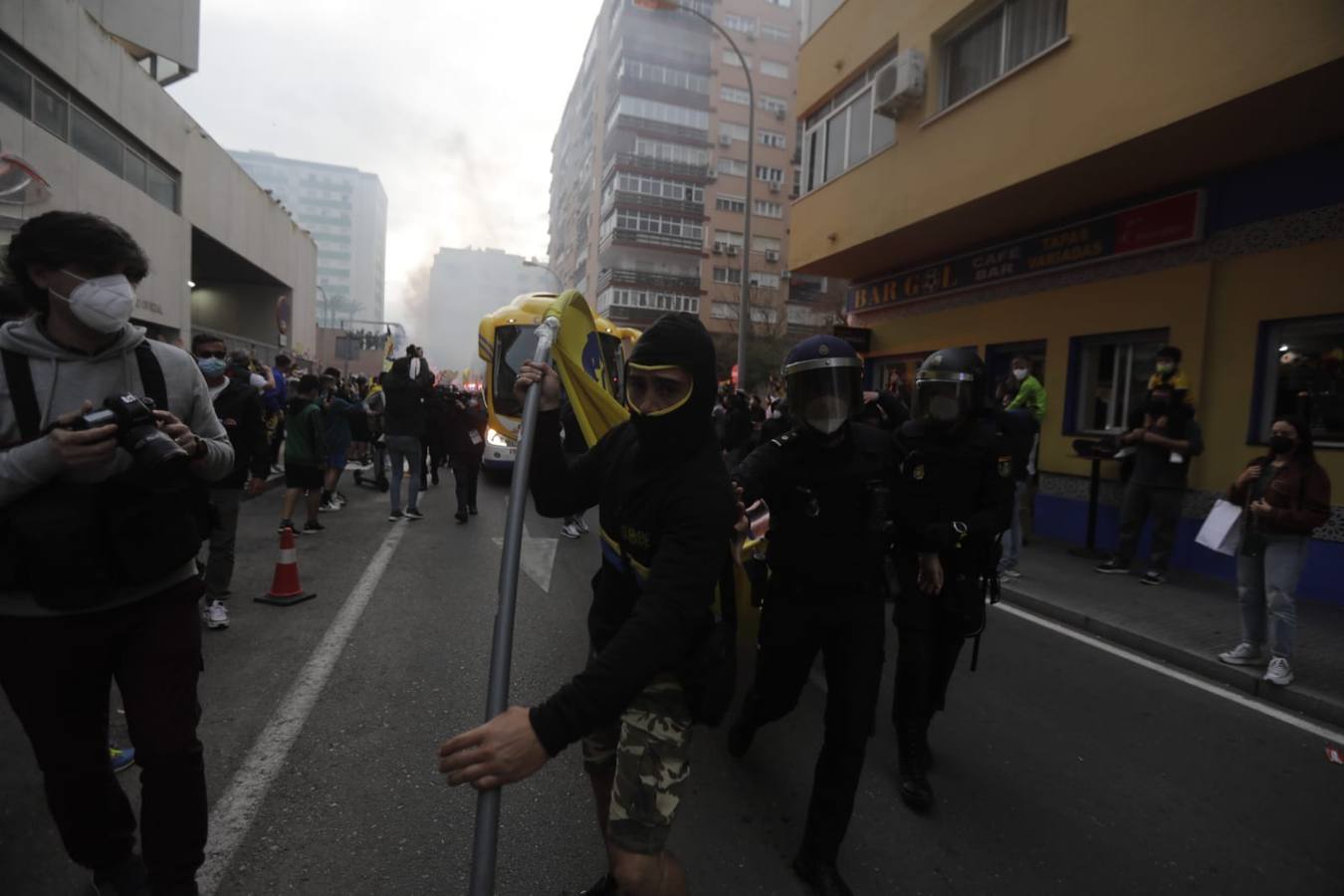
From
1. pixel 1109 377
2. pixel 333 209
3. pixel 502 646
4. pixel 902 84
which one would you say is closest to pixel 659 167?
pixel 902 84

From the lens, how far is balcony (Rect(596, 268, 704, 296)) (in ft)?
171

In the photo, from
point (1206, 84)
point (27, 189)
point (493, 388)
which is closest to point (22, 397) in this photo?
point (27, 189)

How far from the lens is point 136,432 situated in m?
1.87

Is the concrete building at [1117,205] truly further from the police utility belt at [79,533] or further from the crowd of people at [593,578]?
the police utility belt at [79,533]

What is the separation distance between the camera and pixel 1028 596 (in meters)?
6.59

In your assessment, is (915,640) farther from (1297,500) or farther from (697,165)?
(697,165)

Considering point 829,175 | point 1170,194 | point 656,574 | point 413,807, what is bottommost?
point 413,807

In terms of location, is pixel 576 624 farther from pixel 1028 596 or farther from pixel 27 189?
pixel 27 189

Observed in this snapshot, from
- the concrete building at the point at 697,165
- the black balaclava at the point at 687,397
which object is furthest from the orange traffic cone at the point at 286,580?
the concrete building at the point at 697,165

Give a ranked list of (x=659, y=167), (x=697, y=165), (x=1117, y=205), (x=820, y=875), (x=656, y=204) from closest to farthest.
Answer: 1. (x=820, y=875)
2. (x=1117, y=205)
3. (x=656, y=204)
4. (x=659, y=167)
5. (x=697, y=165)

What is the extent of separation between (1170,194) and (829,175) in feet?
21.6

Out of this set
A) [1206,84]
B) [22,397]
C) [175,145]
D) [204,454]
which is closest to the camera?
[22,397]

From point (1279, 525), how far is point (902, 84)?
8479 millimetres

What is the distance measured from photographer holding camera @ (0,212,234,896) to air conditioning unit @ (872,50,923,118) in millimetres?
10944
